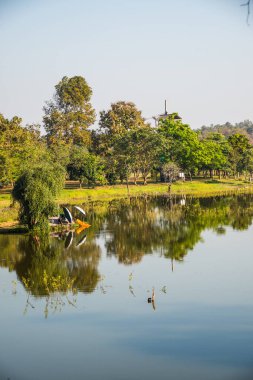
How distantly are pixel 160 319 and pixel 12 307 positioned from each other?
6.22 meters

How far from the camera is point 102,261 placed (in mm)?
32031

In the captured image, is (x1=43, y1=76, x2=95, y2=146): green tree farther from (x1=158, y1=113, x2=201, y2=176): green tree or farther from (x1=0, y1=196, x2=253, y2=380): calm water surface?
(x1=0, y1=196, x2=253, y2=380): calm water surface

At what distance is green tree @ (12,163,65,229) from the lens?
38.7m

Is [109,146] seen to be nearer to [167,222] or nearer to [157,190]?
[157,190]

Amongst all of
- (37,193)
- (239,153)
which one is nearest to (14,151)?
(37,193)

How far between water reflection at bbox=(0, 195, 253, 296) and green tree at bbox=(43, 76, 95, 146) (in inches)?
1257

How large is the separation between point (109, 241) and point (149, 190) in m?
39.8

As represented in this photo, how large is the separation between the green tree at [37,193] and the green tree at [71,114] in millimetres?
48621

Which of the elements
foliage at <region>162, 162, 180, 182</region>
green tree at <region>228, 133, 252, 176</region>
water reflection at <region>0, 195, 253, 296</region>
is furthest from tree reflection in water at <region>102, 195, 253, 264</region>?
green tree at <region>228, 133, 252, 176</region>

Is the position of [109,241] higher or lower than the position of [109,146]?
lower

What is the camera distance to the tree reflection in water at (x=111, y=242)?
27.8m

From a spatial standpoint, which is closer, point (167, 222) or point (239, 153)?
point (167, 222)

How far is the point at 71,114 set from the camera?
3585 inches

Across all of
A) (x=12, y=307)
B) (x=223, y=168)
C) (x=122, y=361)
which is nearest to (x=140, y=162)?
(x=223, y=168)
